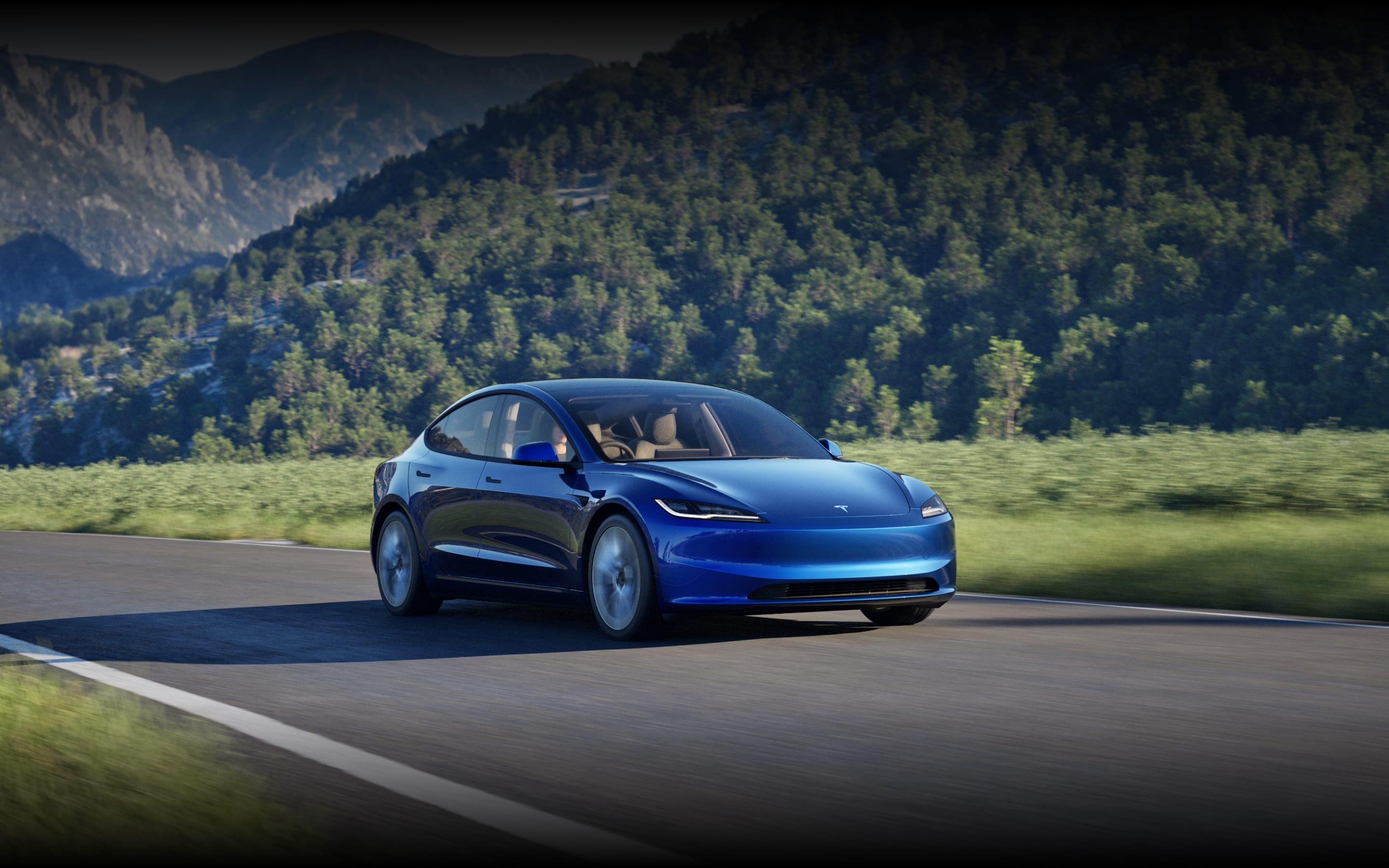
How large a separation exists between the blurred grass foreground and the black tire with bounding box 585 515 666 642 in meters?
4.06

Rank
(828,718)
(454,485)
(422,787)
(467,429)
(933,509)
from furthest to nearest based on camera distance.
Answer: (467,429) < (454,485) < (933,509) < (828,718) < (422,787)

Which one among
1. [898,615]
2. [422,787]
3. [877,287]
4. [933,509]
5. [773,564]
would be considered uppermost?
[877,287]

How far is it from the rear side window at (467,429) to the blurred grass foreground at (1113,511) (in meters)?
4.06

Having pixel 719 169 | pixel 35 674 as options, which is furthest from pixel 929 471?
pixel 719 169

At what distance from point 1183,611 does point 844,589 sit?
2.74m

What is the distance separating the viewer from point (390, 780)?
524 cm

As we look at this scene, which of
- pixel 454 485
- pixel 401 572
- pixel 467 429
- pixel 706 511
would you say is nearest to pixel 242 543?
pixel 401 572

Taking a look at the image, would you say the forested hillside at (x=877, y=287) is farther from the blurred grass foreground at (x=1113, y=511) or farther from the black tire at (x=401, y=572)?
the black tire at (x=401, y=572)

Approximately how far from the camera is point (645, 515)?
8.72 metres

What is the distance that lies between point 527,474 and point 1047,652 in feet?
10.5

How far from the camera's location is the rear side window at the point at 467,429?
10.4 meters

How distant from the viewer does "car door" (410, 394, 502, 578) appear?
10.1 m

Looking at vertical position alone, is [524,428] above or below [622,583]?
above

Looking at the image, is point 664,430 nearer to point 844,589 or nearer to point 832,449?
point 832,449
